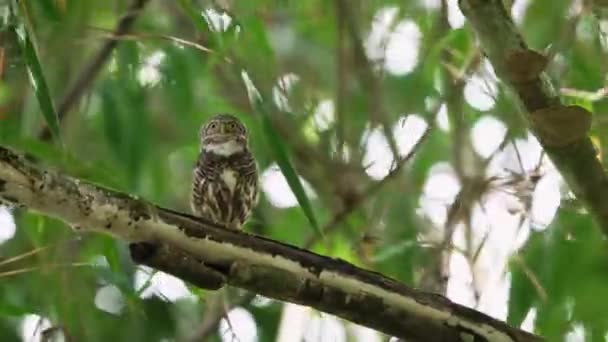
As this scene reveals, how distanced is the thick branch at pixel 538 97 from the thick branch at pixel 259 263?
20cm

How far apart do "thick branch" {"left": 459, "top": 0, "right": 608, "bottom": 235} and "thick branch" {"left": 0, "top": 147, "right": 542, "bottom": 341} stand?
0.20 m

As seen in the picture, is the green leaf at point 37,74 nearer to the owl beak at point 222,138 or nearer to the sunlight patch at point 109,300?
the sunlight patch at point 109,300

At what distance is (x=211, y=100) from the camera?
8.27 feet

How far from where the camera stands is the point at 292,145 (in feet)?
6.92

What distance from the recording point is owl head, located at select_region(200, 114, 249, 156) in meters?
1.98

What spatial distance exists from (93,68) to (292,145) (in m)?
0.39

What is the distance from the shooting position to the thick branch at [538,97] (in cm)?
124

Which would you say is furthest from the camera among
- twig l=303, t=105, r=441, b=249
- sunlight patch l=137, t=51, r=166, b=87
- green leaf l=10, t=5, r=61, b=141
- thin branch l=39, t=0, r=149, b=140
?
sunlight patch l=137, t=51, r=166, b=87

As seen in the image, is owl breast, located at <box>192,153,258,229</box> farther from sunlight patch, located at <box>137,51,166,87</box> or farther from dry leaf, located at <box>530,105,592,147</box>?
dry leaf, located at <box>530,105,592,147</box>

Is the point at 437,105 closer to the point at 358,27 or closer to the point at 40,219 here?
the point at 358,27

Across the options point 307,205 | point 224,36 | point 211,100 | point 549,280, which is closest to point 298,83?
point 211,100

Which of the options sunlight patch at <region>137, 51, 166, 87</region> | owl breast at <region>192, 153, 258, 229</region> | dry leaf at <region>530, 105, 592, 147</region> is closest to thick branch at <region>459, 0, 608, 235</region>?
dry leaf at <region>530, 105, 592, 147</region>

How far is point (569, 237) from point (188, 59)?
0.94 meters

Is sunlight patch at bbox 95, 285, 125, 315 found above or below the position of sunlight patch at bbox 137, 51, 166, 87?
below
